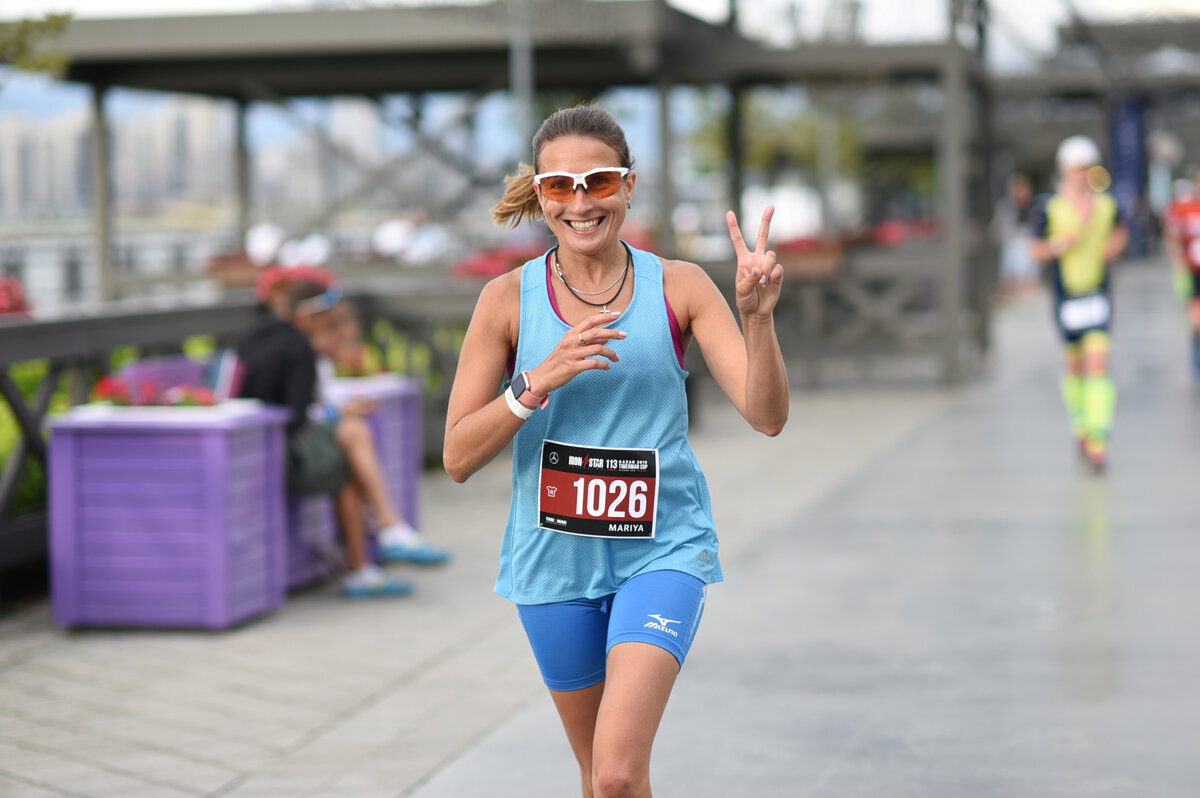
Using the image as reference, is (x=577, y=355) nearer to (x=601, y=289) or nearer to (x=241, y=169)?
(x=601, y=289)

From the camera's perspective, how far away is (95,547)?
6477 mm

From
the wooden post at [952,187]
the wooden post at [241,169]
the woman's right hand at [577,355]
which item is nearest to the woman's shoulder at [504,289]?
the woman's right hand at [577,355]

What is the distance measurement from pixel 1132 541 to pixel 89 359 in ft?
16.9

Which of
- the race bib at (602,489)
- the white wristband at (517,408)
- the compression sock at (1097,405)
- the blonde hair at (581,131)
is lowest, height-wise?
the compression sock at (1097,405)

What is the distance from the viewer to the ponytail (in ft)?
11.8

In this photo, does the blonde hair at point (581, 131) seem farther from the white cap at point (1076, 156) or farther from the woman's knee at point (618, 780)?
the white cap at point (1076, 156)

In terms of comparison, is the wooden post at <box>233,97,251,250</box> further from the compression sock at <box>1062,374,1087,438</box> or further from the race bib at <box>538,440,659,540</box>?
the race bib at <box>538,440,659,540</box>

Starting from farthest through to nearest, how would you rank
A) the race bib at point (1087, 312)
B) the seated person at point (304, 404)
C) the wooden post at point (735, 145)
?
the wooden post at point (735, 145), the race bib at point (1087, 312), the seated person at point (304, 404)

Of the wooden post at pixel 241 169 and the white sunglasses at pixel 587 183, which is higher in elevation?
the wooden post at pixel 241 169

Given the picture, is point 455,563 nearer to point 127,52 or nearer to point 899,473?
point 899,473

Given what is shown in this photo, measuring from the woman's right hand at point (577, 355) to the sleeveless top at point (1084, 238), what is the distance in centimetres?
788

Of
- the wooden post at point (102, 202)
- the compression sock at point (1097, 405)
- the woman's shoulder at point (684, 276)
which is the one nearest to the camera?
the woman's shoulder at point (684, 276)

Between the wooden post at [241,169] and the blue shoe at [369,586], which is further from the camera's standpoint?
the wooden post at [241,169]

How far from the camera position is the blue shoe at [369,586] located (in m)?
7.20
